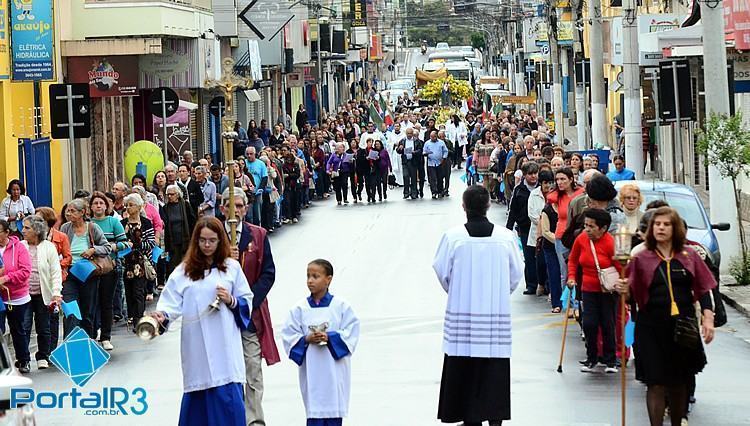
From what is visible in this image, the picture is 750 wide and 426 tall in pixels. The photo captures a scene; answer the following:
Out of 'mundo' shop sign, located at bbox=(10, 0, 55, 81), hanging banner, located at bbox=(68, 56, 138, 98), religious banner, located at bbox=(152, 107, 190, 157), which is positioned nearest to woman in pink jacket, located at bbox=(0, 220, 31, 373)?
'mundo' shop sign, located at bbox=(10, 0, 55, 81)

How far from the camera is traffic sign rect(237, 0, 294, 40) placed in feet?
165

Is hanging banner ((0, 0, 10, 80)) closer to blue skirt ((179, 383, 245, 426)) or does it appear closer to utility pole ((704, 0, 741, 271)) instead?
utility pole ((704, 0, 741, 271))

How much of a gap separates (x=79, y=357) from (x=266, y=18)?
122ft

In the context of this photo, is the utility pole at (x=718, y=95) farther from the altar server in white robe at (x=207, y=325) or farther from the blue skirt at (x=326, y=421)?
the altar server in white robe at (x=207, y=325)

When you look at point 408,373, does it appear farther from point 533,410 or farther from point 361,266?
point 361,266

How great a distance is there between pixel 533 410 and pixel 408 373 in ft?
7.10

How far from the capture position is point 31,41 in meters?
29.0

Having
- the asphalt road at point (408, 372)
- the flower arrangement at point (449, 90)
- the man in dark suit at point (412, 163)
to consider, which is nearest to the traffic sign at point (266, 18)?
the man in dark suit at point (412, 163)

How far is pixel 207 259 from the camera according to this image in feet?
35.5

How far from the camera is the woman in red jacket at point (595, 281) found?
14453 millimetres

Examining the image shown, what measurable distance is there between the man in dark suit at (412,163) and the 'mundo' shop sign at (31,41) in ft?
40.1

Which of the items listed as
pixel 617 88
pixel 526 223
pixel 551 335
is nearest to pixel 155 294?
pixel 526 223

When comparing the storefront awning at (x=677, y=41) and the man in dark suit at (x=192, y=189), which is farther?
the storefront awning at (x=677, y=41)

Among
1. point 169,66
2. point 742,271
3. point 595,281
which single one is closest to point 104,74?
point 169,66
